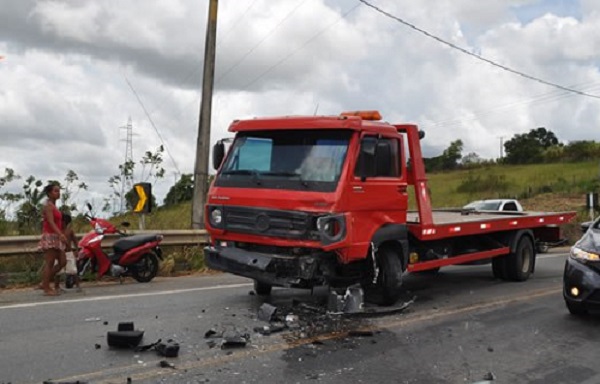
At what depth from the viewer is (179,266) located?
1245 cm

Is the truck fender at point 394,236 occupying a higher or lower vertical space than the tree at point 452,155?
lower

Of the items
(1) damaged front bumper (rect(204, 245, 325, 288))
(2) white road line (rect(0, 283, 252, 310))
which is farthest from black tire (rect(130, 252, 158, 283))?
(1) damaged front bumper (rect(204, 245, 325, 288))

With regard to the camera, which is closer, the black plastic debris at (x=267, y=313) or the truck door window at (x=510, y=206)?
the black plastic debris at (x=267, y=313)

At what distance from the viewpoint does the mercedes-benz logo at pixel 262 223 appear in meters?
7.39

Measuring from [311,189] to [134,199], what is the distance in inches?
277

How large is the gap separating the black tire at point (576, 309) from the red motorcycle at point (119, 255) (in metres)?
6.56

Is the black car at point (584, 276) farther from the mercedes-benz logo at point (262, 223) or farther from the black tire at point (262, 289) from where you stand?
the black tire at point (262, 289)

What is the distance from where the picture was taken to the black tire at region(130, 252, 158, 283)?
10609 millimetres

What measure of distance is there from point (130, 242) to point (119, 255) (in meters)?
0.28

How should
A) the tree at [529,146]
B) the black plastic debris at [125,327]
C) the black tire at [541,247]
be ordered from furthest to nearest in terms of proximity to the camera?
the tree at [529,146] → the black tire at [541,247] → the black plastic debris at [125,327]

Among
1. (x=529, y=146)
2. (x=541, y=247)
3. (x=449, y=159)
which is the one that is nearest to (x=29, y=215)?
(x=541, y=247)

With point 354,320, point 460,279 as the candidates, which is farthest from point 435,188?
point 354,320

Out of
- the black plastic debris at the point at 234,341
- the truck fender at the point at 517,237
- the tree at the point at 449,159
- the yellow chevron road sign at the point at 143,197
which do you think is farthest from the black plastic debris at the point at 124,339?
the tree at the point at 449,159

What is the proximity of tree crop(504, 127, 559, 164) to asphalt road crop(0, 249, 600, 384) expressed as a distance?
63.2 metres
